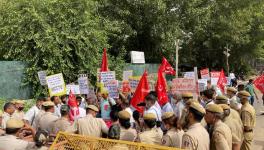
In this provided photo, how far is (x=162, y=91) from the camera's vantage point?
33.0 feet

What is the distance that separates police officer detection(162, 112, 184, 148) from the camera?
5.88 meters

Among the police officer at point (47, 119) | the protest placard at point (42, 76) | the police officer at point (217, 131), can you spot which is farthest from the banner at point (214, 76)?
the police officer at point (217, 131)

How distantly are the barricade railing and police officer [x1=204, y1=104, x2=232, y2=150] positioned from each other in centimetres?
111

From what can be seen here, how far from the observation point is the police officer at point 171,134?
5879mm

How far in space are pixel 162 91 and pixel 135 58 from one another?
1524 cm

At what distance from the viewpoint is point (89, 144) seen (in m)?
5.23

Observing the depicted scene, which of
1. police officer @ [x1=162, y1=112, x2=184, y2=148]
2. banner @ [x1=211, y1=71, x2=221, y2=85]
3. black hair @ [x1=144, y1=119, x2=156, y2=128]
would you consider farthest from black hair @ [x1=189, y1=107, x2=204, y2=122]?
banner @ [x1=211, y1=71, x2=221, y2=85]

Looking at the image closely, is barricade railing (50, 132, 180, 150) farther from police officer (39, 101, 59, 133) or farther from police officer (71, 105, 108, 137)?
police officer (39, 101, 59, 133)

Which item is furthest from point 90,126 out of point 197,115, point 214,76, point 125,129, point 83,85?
point 214,76

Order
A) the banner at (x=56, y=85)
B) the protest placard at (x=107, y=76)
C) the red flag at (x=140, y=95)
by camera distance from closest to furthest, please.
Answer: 1. the red flag at (x=140, y=95)
2. the banner at (x=56, y=85)
3. the protest placard at (x=107, y=76)

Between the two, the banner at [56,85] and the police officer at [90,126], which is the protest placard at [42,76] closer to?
the banner at [56,85]

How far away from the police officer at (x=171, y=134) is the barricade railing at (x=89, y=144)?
1058 millimetres

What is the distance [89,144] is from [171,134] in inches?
52.0

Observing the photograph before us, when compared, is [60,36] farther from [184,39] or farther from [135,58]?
[184,39]
